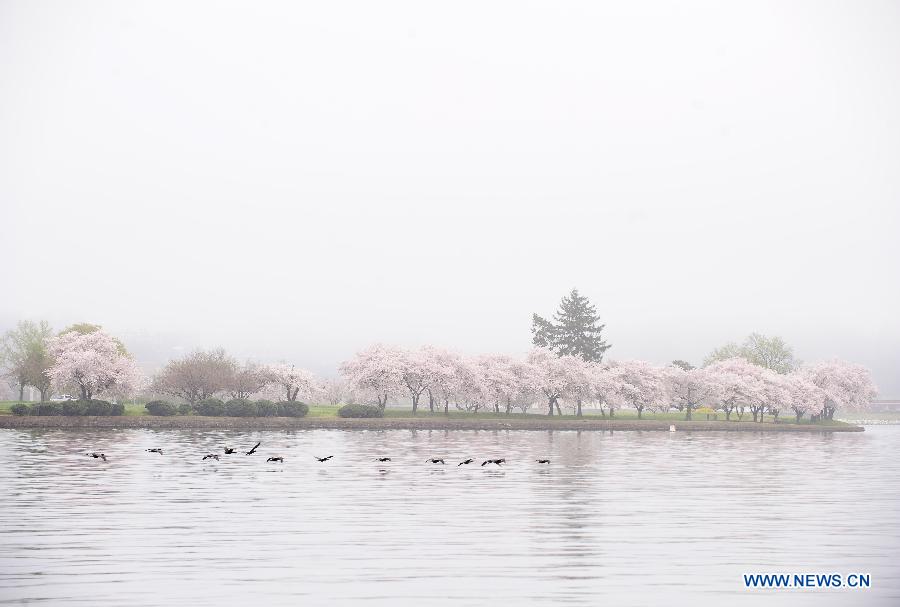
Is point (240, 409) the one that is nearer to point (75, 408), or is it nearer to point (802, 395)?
point (75, 408)

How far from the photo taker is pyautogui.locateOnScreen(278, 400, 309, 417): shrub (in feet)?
375

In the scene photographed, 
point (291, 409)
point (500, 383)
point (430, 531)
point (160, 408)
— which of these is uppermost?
point (500, 383)

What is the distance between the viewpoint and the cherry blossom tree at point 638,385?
142625mm

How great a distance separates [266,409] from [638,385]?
62288mm

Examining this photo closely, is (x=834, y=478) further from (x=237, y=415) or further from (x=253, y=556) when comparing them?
(x=237, y=415)

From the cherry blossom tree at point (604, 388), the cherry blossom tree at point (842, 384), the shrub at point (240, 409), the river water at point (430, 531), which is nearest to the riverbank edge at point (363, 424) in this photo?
the shrub at point (240, 409)

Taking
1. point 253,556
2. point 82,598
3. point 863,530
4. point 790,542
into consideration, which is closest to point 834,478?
point 863,530

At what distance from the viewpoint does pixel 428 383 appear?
13200cm

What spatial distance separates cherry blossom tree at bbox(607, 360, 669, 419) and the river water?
78.0 metres

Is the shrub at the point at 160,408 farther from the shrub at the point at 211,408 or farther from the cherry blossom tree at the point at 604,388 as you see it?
the cherry blossom tree at the point at 604,388

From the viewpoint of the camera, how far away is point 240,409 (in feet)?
364

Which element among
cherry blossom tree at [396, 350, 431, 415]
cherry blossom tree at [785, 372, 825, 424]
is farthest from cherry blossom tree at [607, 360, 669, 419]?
cherry blossom tree at [396, 350, 431, 415]

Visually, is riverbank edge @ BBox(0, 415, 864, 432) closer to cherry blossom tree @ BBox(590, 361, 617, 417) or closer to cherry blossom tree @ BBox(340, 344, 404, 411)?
cherry blossom tree @ BBox(590, 361, 617, 417)

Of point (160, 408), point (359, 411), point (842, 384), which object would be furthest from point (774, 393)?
point (160, 408)
